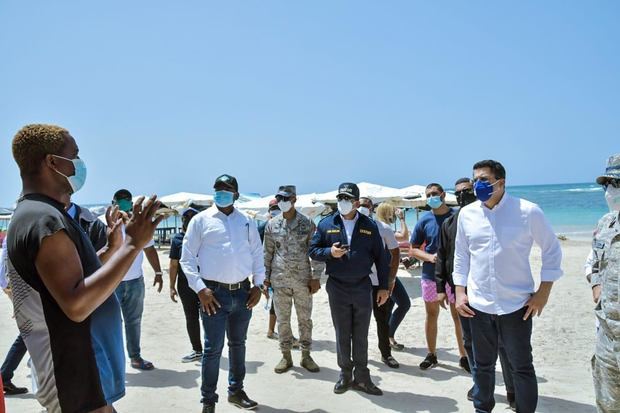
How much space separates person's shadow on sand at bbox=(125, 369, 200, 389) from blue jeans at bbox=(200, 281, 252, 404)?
36.4 inches

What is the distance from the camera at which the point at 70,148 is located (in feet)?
6.67

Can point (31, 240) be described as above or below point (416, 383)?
above

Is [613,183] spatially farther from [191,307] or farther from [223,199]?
[191,307]

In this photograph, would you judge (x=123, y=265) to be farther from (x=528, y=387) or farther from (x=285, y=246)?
(x=285, y=246)

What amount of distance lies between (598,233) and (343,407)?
9.43 feet

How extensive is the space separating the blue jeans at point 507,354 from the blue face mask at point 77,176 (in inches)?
125

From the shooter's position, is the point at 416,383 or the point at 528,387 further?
the point at 416,383

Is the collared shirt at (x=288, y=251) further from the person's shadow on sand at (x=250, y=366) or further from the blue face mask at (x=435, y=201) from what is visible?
the blue face mask at (x=435, y=201)

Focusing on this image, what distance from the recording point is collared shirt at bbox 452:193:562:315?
3.57 metres

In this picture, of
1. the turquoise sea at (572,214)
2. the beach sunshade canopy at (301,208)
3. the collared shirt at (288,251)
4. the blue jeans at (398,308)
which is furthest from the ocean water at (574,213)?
the beach sunshade canopy at (301,208)

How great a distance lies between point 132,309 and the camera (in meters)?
5.66

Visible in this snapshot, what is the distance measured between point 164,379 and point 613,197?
16.3ft

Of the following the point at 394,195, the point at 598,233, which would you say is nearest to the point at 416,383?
the point at 598,233

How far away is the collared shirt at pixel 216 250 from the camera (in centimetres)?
436
